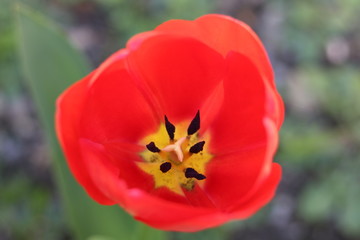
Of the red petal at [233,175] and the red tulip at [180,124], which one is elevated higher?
the red tulip at [180,124]

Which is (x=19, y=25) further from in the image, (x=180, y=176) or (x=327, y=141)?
(x=327, y=141)

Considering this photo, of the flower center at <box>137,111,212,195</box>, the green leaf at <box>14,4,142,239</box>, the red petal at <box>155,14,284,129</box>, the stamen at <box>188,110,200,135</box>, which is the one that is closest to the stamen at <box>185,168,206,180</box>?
the flower center at <box>137,111,212,195</box>

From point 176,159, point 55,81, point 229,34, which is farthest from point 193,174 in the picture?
point 55,81

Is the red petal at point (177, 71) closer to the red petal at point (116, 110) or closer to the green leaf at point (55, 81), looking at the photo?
the red petal at point (116, 110)

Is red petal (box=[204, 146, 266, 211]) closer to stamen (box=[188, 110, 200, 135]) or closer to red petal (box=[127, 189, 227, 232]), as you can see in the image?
stamen (box=[188, 110, 200, 135])

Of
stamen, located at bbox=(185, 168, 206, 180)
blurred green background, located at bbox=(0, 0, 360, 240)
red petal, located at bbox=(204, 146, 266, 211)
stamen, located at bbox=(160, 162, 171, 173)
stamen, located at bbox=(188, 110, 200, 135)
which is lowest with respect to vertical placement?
blurred green background, located at bbox=(0, 0, 360, 240)

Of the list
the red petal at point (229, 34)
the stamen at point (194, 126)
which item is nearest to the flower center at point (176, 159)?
the stamen at point (194, 126)

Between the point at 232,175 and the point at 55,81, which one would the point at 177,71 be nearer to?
the point at 232,175
